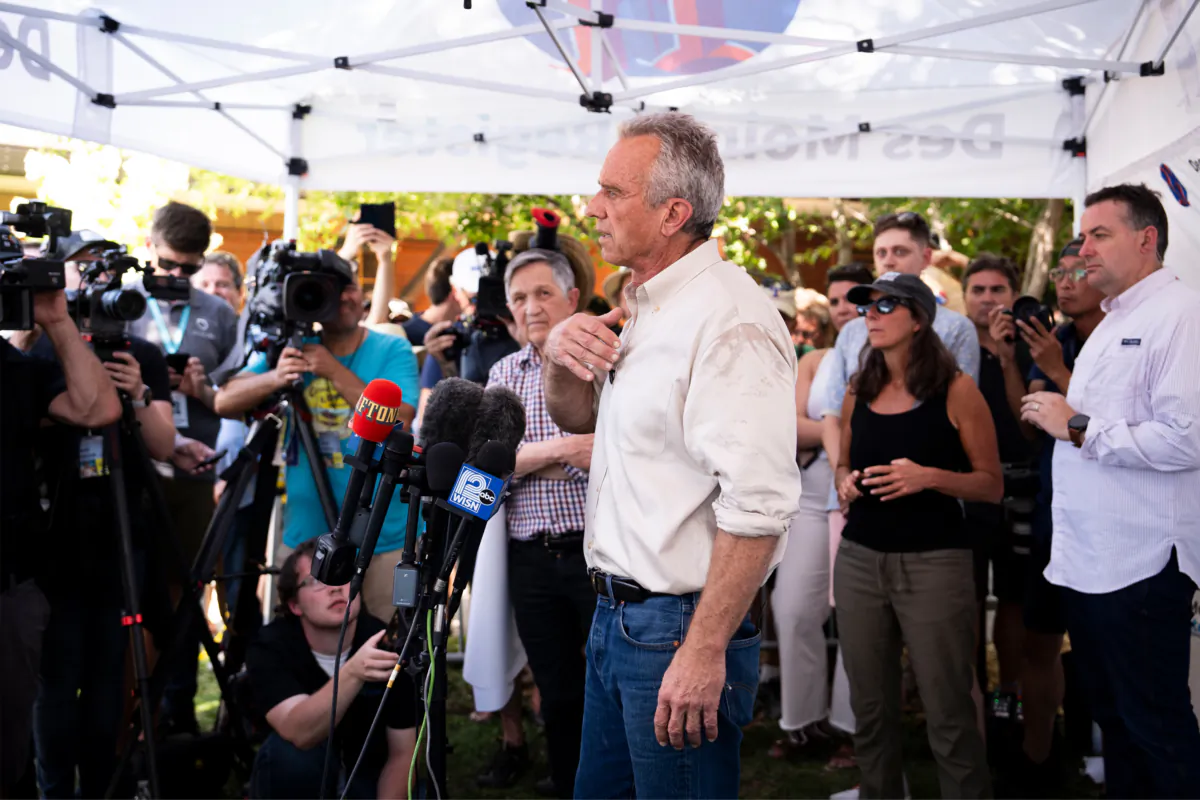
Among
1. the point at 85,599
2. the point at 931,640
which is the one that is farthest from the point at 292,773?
the point at 931,640

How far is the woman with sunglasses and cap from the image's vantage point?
328 centimetres

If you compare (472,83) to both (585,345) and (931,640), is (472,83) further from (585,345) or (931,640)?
(585,345)

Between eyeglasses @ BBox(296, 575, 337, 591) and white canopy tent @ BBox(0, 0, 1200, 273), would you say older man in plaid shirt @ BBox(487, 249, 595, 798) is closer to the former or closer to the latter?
eyeglasses @ BBox(296, 575, 337, 591)

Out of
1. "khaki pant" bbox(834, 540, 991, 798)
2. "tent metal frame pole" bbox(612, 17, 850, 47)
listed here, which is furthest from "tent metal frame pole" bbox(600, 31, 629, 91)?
"khaki pant" bbox(834, 540, 991, 798)

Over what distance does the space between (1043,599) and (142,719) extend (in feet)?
9.86

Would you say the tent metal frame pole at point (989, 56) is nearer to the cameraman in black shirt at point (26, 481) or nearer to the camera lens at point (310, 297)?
the camera lens at point (310, 297)

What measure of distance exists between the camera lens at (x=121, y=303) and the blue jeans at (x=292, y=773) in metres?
1.36

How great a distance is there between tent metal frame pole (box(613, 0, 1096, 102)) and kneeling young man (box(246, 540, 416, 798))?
2.69 meters

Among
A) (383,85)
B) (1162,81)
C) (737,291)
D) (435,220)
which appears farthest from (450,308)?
(435,220)

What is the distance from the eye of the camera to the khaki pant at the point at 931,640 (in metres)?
3.27

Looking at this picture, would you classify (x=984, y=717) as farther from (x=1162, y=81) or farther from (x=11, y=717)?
(x=11, y=717)

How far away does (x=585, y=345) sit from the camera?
6.54 ft

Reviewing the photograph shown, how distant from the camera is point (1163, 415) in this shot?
9.58 feet

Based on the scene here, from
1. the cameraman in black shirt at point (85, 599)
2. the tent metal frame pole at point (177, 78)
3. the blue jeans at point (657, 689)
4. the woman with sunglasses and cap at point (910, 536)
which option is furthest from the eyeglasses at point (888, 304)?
the tent metal frame pole at point (177, 78)
